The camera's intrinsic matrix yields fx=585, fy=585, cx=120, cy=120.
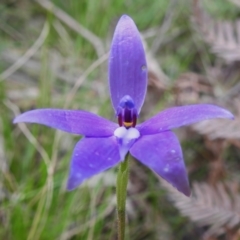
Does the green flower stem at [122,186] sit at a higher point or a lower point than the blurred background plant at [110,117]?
lower

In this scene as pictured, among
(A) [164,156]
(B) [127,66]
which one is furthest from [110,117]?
(A) [164,156]

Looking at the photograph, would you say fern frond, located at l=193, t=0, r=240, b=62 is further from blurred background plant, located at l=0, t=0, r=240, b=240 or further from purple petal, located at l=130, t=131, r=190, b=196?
purple petal, located at l=130, t=131, r=190, b=196

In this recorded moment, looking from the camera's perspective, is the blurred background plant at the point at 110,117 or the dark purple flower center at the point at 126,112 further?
the blurred background plant at the point at 110,117

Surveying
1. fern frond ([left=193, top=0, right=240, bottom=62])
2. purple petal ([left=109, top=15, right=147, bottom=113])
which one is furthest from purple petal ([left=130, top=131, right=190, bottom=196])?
fern frond ([left=193, top=0, right=240, bottom=62])

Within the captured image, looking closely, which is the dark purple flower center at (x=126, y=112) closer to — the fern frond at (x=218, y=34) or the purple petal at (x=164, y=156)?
the purple petal at (x=164, y=156)

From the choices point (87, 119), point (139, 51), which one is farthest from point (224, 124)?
point (87, 119)

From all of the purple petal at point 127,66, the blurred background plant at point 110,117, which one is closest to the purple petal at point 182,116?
Result: the purple petal at point 127,66

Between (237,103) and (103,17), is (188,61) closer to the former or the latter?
(103,17)
